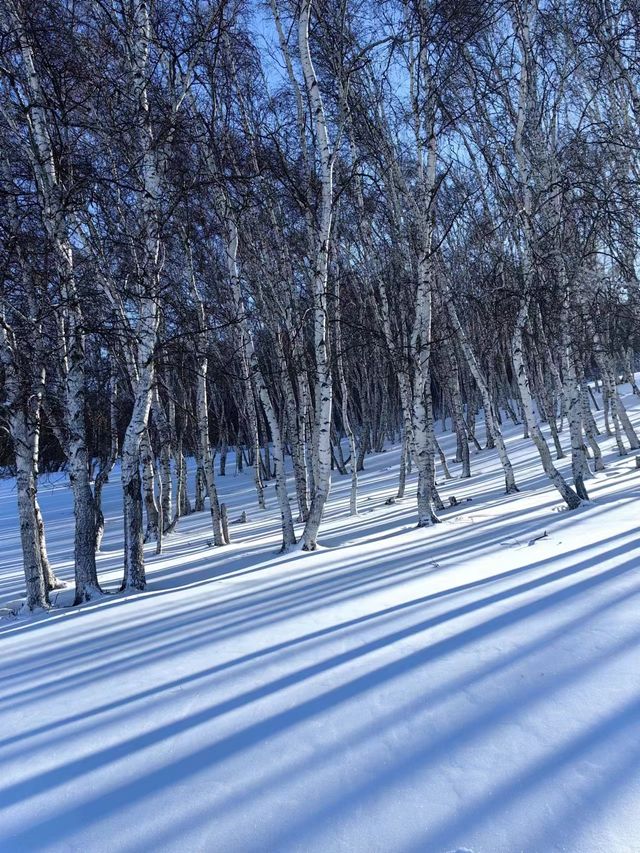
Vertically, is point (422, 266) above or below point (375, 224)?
below

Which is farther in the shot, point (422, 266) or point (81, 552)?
point (422, 266)

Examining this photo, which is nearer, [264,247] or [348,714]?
[348,714]

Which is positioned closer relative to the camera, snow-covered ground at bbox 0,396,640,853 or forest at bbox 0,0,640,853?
snow-covered ground at bbox 0,396,640,853

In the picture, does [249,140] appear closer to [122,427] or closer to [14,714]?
[14,714]

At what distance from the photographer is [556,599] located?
3.89m

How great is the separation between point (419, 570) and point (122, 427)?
1881cm

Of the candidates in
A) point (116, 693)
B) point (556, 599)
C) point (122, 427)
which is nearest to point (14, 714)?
point (116, 693)

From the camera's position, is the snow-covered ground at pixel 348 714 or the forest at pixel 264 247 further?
the forest at pixel 264 247

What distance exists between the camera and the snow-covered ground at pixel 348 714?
2062 millimetres

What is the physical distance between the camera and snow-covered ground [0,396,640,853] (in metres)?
2.06

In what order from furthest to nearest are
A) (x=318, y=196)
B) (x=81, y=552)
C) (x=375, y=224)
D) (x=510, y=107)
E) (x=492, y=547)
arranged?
(x=375, y=224) < (x=318, y=196) < (x=510, y=107) < (x=81, y=552) < (x=492, y=547)

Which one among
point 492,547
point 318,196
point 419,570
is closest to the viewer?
point 419,570

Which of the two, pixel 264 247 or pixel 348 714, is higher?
pixel 264 247

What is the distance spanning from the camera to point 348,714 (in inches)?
110
